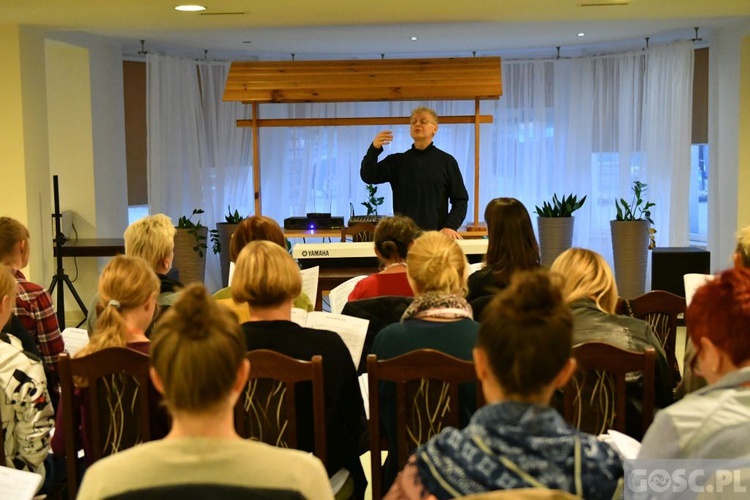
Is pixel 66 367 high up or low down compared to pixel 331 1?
down

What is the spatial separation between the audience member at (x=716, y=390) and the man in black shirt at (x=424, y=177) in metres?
4.00

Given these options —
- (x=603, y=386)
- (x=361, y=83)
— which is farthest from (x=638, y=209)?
(x=603, y=386)

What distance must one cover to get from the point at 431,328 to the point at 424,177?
10.6 ft

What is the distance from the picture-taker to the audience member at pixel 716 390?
67.3 inches

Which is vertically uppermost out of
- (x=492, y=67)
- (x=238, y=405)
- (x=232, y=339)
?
(x=492, y=67)

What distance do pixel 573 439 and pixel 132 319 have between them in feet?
5.28

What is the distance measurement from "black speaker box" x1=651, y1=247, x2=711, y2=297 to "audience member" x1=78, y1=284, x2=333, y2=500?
6.08 meters

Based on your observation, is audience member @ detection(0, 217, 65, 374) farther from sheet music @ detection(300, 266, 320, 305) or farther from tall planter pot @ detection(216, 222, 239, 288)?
tall planter pot @ detection(216, 222, 239, 288)

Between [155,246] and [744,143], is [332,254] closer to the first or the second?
[155,246]

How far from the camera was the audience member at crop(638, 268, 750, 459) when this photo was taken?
67.3 inches

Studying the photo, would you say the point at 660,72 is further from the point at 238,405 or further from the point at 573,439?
the point at 573,439

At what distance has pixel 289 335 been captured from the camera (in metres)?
2.60

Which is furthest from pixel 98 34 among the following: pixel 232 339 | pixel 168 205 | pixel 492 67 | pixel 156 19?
pixel 232 339

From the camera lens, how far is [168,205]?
922cm
